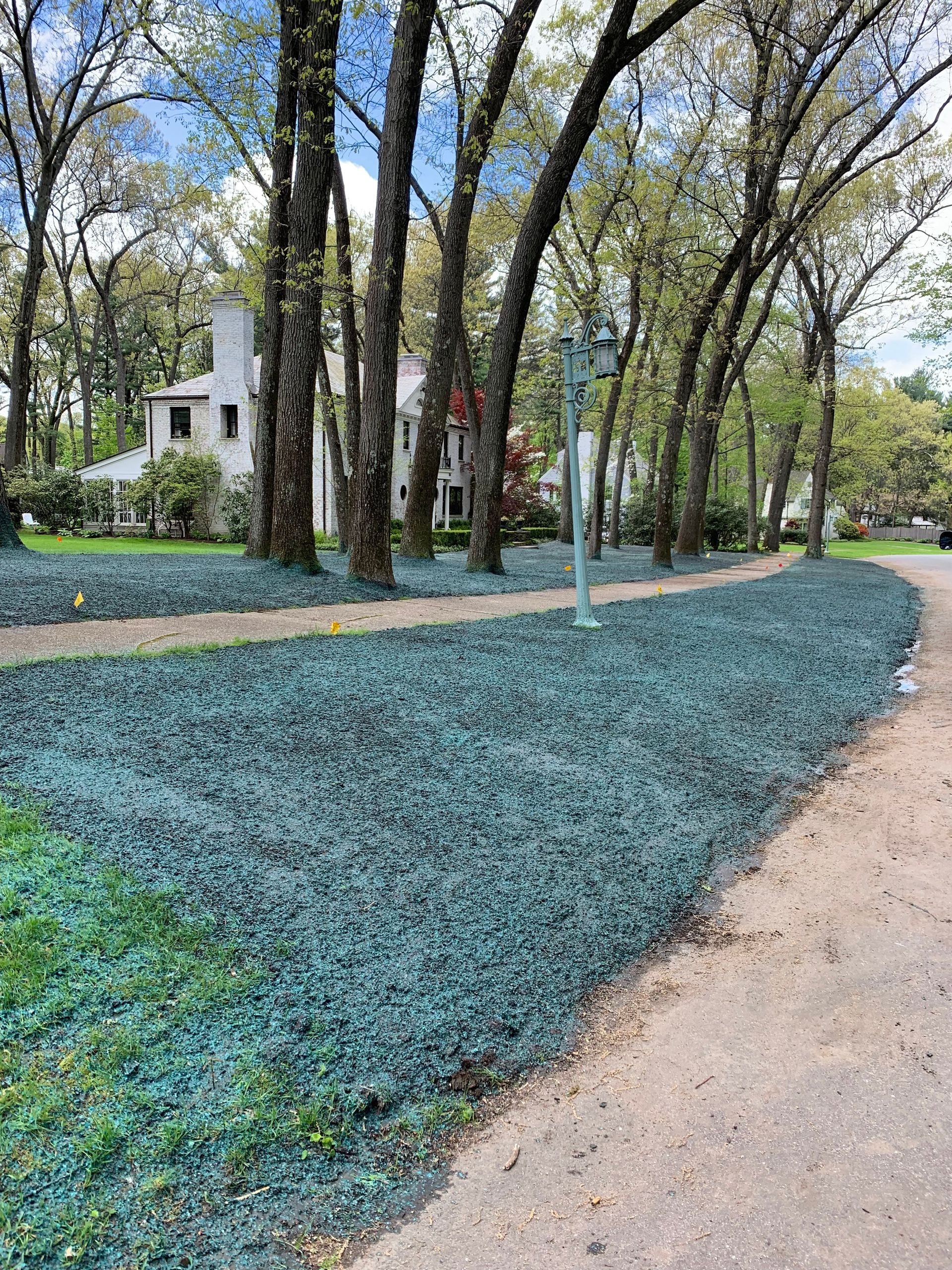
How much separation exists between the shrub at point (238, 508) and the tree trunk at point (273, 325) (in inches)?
502

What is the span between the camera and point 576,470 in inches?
283

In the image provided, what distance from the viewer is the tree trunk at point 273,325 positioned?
10.1 m

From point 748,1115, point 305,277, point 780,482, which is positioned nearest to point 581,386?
point 305,277

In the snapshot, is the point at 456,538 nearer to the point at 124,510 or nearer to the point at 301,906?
the point at 124,510

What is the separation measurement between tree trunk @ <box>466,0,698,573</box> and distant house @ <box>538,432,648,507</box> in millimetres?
24390

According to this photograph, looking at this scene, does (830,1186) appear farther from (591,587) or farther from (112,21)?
(112,21)

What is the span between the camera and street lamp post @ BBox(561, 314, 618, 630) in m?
6.79

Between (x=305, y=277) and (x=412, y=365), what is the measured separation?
22.4m

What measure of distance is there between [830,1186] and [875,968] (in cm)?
89

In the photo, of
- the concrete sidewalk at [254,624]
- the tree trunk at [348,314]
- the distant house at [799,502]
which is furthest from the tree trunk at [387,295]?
the distant house at [799,502]

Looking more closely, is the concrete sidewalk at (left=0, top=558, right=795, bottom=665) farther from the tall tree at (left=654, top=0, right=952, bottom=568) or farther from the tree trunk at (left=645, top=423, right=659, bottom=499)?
the tree trunk at (left=645, top=423, right=659, bottom=499)

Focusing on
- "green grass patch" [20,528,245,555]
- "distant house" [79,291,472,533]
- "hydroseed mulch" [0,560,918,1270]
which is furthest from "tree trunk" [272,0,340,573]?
"distant house" [79,291,472,533]

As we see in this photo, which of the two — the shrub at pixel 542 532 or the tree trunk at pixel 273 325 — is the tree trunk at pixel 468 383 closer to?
the tree trunk at pixel 273 325

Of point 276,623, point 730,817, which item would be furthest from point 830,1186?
point 276,623
